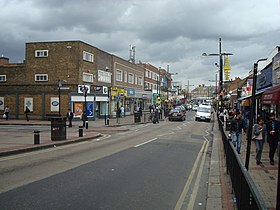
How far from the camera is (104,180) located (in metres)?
8.83

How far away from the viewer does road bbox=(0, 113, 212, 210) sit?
6.85 m

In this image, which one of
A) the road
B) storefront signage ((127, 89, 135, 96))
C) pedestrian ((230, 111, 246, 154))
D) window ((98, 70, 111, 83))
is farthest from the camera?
storefront signage ((127, 89, 135, 96))

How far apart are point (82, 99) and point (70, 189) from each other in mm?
31300

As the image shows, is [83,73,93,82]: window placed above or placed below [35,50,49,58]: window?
below

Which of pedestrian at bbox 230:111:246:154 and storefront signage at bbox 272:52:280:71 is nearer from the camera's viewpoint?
pedestrian at bbox 230:111:246:154

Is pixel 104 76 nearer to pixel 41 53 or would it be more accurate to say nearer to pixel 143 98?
pixel 41 53

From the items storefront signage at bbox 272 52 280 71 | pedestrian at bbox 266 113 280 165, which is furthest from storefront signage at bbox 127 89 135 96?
pedestrian at bbox 266 113 280 165

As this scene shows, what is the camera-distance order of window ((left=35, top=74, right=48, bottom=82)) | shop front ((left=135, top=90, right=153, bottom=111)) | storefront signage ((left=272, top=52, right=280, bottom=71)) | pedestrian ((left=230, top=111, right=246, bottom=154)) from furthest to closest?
shop front ((left=135, top=90, right=153, bottom=111)), window ((left=35, top=74, right=48, bottom=82)), storefront signage ((left=272, top=52, right=280, bottom=71)), pedestrian ((left=230, top=111, right=246, bottom=154))

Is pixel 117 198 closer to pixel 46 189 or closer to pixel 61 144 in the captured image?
pixel 46 189

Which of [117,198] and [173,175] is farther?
[173,175]

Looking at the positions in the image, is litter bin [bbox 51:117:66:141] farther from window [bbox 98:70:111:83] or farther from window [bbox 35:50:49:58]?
window [bbox 98:70:111:83]

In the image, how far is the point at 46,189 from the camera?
777 cm

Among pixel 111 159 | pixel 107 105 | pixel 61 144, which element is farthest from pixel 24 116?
pixel 111 159

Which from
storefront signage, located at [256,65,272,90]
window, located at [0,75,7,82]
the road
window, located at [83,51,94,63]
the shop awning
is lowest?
the road
